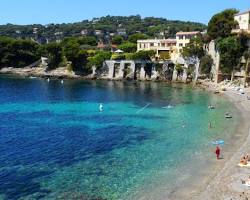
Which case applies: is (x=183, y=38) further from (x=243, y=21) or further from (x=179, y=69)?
(x=243, y=21)

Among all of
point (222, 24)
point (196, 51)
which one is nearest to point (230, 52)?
point (222, 24)

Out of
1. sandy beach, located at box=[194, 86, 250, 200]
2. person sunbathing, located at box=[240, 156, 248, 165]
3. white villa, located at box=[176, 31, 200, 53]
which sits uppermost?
white villa, located at box=[176, 31, 200, 53]

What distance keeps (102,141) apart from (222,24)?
208 ft

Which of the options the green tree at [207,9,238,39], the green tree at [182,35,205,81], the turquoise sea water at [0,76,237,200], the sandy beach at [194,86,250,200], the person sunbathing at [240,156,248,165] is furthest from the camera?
the green tree at [182,35,205,81]

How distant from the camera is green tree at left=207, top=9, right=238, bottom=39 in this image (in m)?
101

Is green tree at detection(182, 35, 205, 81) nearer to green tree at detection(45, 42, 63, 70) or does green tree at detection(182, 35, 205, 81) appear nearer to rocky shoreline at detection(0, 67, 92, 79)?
rocky shoreline at detection(0, 67, 92, 79)

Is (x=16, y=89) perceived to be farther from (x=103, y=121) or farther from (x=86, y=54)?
(x=103, y=121)

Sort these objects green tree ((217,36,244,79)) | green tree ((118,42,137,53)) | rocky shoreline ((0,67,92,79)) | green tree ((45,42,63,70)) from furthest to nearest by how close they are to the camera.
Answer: green tree ((118,42,137,53)), green tree ((45,42,63,70)), rocky shoreline ((0,67,92,79)), green tree ((217,36,244,79))

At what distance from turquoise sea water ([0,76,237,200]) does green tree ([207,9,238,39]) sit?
18768 millimetres

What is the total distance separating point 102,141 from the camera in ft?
163

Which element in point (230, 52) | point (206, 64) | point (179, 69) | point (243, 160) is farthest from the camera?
point (179, 69)

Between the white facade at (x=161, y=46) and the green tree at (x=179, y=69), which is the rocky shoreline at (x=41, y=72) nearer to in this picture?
the white facade at (x=161, y=46)

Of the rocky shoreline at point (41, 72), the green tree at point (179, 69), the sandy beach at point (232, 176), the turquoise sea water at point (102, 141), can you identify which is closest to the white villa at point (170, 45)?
the green tree at point (179, 69)

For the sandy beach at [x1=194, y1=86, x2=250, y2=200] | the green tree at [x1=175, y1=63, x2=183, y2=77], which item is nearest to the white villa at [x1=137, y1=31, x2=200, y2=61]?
the green tree at [x1=175, y1=63, x2=183, y2=77]
